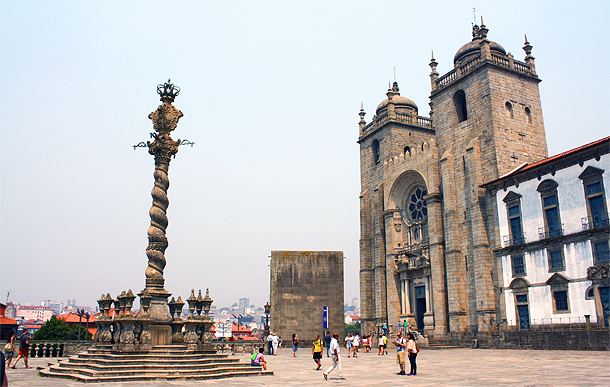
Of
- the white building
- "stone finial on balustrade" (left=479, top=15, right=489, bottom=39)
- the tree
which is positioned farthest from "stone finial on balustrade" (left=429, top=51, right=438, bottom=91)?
the tree

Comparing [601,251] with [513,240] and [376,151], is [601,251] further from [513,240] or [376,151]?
[376,151]

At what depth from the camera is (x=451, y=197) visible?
33.4 meters

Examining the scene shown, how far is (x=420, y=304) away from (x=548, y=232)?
1299 centimetres

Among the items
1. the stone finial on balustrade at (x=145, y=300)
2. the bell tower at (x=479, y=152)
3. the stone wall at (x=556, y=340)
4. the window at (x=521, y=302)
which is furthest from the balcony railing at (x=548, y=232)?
the stone finial on balustrade at (x=145, y=300)

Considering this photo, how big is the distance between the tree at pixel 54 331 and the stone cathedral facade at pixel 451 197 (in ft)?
138

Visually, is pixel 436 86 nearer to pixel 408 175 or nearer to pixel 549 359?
pixel 408 175

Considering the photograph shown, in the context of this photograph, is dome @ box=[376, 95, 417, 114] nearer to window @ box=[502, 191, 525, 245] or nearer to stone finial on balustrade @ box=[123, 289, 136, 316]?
window @ box=[502, 191, 525, 245]

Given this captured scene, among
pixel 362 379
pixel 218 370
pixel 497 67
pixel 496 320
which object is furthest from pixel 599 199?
pixel 218 370

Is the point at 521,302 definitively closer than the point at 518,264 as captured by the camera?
Yes

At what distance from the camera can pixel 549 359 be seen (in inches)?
733

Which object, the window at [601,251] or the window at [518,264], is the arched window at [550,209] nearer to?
the window at [518,264]

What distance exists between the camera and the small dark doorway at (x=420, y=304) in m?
36.7

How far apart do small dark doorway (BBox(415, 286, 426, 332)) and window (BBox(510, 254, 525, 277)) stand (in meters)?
9.10

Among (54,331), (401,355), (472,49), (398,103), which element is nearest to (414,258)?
(398,103)
